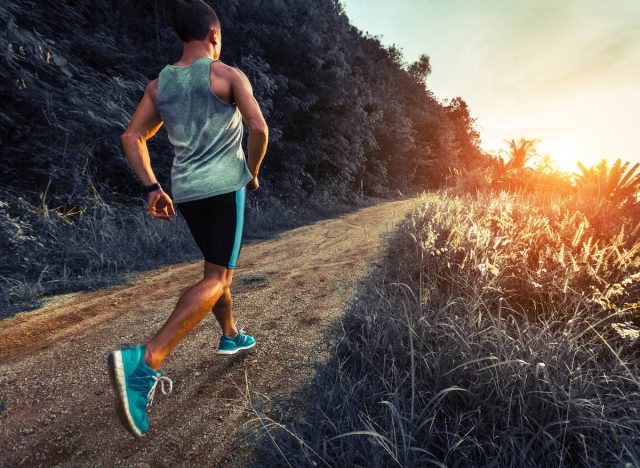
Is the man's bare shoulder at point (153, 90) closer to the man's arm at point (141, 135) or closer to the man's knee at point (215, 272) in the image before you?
the man's arm at point (141, 135)

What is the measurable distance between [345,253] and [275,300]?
2.14 metres

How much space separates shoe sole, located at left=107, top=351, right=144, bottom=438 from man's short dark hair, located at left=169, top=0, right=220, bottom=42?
5.72ft

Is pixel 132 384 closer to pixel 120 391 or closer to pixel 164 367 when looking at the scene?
pixel 120 391

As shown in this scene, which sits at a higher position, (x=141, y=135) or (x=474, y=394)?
(x=141, y=135)

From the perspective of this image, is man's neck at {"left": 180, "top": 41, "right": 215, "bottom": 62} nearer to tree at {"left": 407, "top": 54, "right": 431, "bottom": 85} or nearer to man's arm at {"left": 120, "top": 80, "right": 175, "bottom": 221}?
man's arm at {"left": 120, "top": 80, "right": 175, "bottom": 221}

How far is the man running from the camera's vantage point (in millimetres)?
1916

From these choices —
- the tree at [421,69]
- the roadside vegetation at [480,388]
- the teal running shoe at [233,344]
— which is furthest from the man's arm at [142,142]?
the tree at [421,69]

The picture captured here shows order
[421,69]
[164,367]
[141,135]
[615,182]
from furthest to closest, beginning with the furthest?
[421,69]
[615,182]
[164,367]
[141,135]

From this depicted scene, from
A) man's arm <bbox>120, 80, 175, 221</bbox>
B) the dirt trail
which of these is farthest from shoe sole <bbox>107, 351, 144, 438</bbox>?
man's arm <bbox>120, 80, 175, 221</bbox>

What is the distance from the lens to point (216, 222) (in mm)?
1997

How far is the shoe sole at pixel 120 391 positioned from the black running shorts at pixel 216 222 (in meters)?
0.68

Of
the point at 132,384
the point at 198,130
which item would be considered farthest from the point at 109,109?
the point at 132,384

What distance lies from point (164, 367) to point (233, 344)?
1.59 ft

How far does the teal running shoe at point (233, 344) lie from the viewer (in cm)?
245
